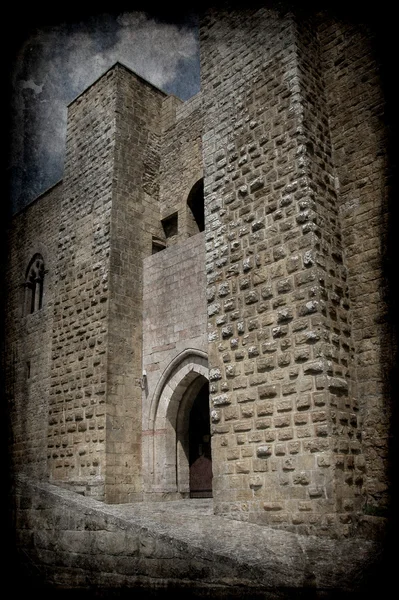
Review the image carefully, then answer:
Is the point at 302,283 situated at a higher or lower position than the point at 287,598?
higher

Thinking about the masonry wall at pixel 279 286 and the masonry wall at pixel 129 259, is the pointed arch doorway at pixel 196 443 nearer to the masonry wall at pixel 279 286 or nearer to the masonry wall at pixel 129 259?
the masonry wall at pixel 129 259

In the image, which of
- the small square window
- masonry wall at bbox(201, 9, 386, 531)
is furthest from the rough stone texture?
the small square window

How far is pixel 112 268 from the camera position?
9203 millimetres

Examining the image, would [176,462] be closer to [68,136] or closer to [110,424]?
[110,424]

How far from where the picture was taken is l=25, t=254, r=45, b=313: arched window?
1310 centimetres

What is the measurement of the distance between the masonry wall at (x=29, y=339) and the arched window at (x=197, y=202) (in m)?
4.09

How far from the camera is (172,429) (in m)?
8.77

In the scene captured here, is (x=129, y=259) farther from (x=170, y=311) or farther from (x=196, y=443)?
(x=196, y=443)

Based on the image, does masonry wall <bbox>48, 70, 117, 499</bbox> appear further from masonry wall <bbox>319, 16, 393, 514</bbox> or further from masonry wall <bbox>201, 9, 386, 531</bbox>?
masonry wall <bbox>319, 16, 393, 514</bbox>

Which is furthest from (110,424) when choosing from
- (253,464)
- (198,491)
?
(253,464)

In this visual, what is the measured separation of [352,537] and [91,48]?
6.69 metres

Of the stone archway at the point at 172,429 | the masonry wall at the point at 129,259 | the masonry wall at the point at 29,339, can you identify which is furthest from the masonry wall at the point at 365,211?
the masonry wall at the point at 29,339

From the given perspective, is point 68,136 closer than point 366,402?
No

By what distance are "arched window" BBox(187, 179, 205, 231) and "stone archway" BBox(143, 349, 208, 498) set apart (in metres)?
3.00
